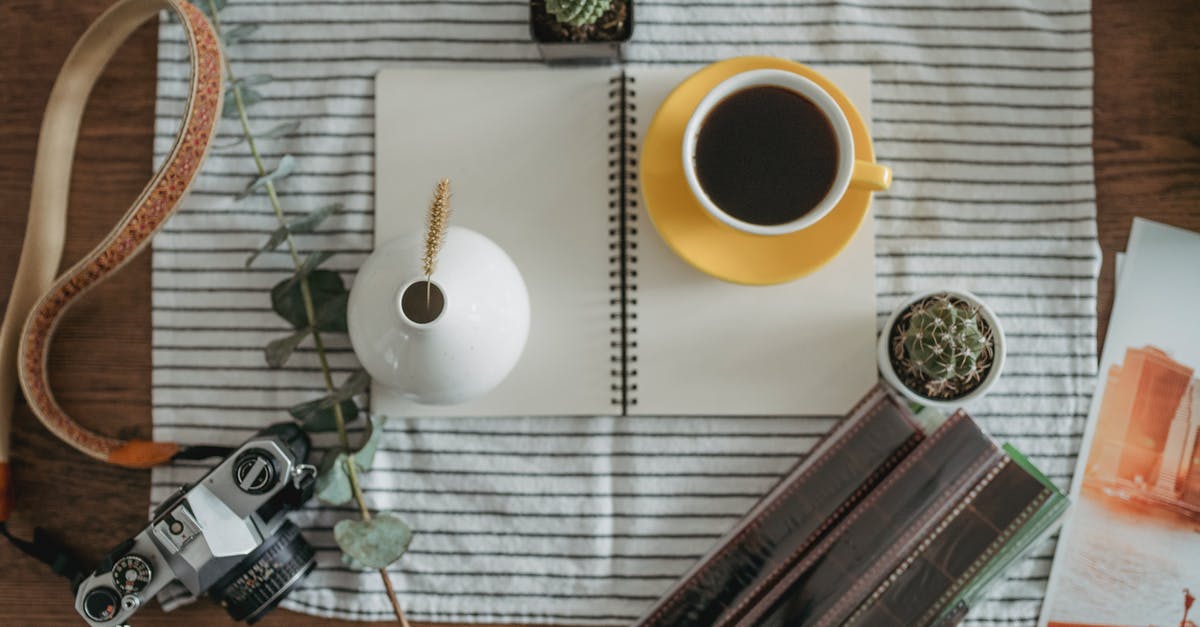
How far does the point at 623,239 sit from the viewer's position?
28.2 inches

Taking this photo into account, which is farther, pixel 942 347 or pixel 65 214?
pixel 65 214

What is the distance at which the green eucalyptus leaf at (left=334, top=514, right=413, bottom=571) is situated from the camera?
26.4 inches

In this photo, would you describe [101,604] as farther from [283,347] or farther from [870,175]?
[870,175]

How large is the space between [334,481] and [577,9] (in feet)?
1.35

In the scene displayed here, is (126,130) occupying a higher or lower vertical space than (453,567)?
higher

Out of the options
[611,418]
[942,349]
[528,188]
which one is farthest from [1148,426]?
[528,188]

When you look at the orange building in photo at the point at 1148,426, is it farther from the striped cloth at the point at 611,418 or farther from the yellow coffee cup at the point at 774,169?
the yellow coffee cup at the point at 774,169

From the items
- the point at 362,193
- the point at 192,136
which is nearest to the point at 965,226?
the point at 362,193

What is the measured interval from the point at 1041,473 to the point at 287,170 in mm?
668

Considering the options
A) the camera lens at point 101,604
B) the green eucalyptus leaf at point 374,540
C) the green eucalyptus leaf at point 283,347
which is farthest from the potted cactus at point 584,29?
the camera lens at point 101,604

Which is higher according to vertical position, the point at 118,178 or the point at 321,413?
the point at 118,178

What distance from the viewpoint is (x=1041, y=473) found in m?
0.69

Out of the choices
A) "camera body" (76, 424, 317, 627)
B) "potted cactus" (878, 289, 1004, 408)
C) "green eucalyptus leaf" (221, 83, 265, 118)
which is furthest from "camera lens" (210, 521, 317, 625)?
"potted cactus" (878, 289, 1004, 408)

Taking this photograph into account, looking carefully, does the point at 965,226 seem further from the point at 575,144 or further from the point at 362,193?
the point at 362,193
